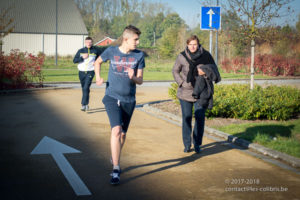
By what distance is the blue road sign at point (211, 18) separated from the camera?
1127 cm

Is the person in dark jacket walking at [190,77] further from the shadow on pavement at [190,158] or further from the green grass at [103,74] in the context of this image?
the green grass at [103,74]

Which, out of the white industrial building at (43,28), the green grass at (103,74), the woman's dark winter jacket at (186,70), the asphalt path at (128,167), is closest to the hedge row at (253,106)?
the asphalt path at (128,167)

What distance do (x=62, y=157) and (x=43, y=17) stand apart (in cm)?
5648

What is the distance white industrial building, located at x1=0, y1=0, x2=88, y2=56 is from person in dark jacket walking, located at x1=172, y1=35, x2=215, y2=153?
50.9m

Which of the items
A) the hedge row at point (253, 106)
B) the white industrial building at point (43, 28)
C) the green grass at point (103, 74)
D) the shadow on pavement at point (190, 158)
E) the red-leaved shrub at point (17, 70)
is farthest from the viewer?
the white industrial building at point (43, 28)

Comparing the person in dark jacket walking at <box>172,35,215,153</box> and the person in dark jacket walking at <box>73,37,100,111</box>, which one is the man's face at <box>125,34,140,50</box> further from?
the person in dark jacket walking at <box>73,37,100,111</box>

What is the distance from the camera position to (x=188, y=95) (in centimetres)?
616

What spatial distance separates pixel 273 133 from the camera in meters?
7.70

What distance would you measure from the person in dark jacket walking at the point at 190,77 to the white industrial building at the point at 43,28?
50.9 metres

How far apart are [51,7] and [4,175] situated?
195 ft

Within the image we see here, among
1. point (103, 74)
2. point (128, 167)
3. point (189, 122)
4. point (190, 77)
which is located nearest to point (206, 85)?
point (190, 77)

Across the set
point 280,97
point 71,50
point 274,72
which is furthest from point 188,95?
point 71,50

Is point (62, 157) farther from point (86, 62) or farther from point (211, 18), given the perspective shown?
point (211, 18)

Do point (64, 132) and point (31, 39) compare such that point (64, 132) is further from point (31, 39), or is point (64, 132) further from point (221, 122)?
point (31, 39)
